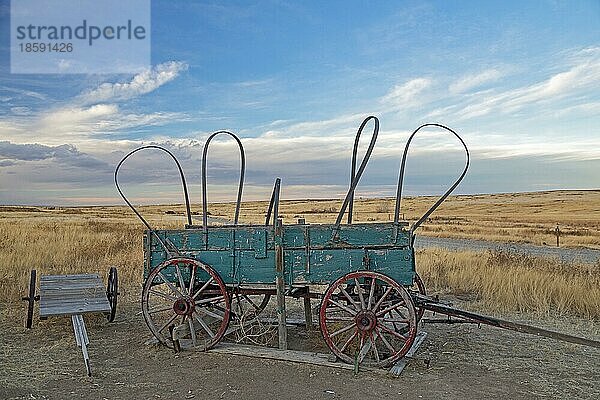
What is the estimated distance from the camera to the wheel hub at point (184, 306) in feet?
22.2

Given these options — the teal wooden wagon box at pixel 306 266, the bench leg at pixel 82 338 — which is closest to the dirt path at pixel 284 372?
the bench leg at pixel 82 338

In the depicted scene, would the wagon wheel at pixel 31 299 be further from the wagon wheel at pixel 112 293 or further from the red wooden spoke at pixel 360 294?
the red wooden spoke at pixel 360 294

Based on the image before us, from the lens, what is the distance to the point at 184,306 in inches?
268

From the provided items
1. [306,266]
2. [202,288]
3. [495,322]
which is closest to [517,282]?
[495,322]

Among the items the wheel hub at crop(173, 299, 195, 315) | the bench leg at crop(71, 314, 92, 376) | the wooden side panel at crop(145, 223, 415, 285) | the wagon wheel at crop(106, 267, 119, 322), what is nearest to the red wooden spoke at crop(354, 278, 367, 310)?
the wooden side panel at crop(145, 223, 415, 285)

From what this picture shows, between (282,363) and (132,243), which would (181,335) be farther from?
(132,243)

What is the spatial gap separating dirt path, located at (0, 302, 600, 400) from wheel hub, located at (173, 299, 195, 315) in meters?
0.51

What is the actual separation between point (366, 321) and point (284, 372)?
1.05 m

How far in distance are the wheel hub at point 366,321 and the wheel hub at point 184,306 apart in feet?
6.58

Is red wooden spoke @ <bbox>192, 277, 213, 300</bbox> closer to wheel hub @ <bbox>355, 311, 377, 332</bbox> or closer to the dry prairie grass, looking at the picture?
wheel hub @ <bbox>355, 311, 377, 332</bbox>

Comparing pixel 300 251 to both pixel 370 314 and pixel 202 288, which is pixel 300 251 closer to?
pixel 370 314

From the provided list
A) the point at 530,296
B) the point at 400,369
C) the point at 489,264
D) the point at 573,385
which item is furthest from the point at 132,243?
the point at 573,385

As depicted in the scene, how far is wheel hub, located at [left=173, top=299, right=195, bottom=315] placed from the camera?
6.77m

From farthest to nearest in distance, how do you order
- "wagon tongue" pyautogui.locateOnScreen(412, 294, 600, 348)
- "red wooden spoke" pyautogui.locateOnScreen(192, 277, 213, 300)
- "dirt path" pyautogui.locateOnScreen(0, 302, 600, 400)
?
"red wooden spoke" pyautogui.locateOnScreen(192, 277, 213, 300) → "dirt path" pyautogui.locateOnScreen(0, 302, 600, 400) → "wagon tongue" pyautogui.locateOnScreen(412, 294, 600, 348)
